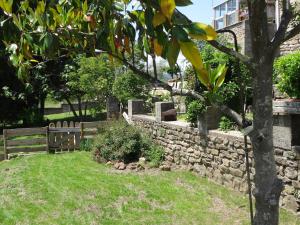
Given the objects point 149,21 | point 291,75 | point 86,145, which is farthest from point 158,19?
point 86,145

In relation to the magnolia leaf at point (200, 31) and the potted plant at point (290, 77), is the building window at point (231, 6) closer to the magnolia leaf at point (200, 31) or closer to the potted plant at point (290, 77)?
the potted plant at point (290, 77)

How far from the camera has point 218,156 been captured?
31.0ft

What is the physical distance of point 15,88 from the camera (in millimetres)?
23422

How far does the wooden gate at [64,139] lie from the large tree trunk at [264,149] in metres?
13.9

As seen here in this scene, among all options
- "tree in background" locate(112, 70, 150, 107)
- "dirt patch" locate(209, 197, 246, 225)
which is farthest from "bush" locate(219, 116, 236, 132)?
"tree in background" locate(112, 70, 150, 107)

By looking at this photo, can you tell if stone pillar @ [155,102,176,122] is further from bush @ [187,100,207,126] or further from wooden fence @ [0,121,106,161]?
wooden fence @ [0,121,106,161]

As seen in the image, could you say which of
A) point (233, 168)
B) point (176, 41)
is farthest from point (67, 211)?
point (176, 41)

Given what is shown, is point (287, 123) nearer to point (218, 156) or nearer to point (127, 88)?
point (218, 156)

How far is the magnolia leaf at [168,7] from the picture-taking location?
1.47 metres

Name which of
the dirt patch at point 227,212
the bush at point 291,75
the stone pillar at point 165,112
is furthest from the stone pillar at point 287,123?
the stone pillar at point 165,112

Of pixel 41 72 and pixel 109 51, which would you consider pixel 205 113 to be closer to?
pixel 109 51

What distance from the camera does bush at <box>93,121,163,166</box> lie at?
40.8ft

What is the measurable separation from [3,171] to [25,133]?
3.17 metres

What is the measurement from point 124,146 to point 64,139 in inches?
165
